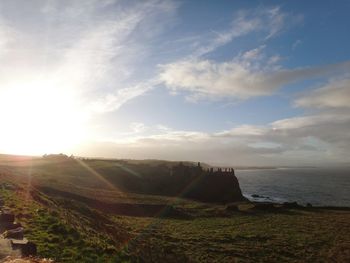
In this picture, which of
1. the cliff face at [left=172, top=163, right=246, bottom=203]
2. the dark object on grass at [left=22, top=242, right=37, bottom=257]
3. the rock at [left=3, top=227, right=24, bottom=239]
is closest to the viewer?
the dark object on grass at [left=22, top=242, right=37, bottom=257]

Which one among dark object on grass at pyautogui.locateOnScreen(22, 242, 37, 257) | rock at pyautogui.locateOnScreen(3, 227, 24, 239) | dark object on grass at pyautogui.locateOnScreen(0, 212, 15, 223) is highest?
dark object on grass at pyautogui.locateOnScreen(0, 212, 15, 223)

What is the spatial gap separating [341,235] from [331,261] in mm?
13439

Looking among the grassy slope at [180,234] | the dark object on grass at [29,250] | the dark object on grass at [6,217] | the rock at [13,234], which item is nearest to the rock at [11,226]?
the dark object on grass at [6,217]

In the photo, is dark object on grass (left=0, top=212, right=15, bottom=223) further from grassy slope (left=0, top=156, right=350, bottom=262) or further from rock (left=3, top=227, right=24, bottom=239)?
rock (left=3, top=227, right=24, bottom=239)

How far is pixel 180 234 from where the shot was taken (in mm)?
41594

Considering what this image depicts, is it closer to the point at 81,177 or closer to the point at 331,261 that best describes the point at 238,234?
the point at 331,261

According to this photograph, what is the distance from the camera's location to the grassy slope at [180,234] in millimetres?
20828

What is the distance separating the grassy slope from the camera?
2083cm

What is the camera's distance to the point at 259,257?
1292 inches

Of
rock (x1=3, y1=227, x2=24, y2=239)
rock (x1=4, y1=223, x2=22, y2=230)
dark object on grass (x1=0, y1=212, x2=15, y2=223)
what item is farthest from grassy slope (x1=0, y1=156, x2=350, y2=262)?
dark object on grass (x1=0, y1=212, x2=15, y2=223)

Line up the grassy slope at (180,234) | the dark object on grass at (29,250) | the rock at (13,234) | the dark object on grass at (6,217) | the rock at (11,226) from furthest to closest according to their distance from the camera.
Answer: the grassy slope at (180,234)
the dark object on grass at (6,217)
the rock at (11,226)
the rock at (13,234)
the dark object on grass at (29,250)

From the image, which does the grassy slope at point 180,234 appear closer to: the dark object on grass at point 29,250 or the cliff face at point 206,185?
the dark object on grass at point 29,250

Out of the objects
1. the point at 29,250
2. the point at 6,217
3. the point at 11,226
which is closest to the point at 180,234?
the point at 6,217

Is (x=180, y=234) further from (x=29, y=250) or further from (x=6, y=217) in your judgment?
(x=29, y=250)
